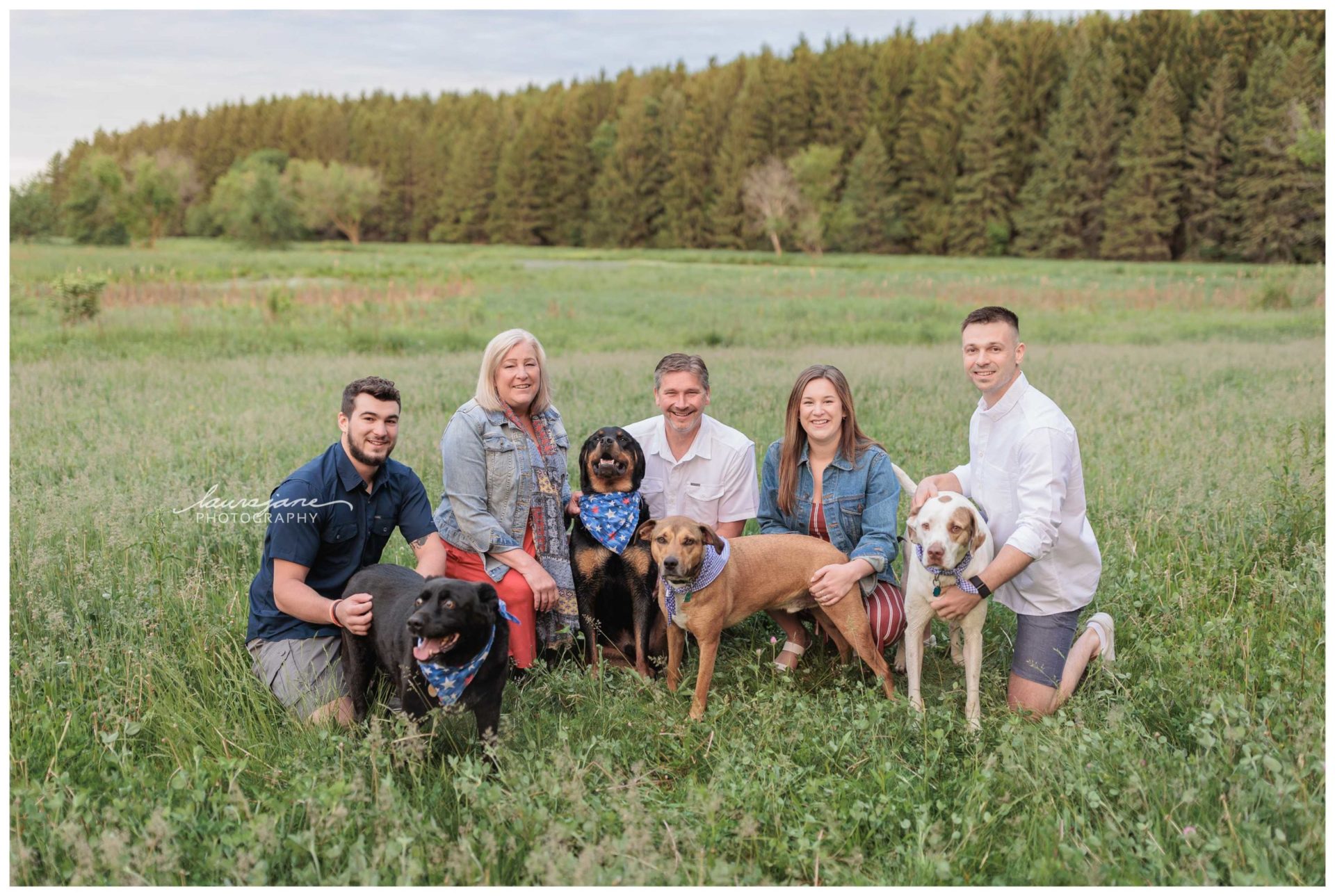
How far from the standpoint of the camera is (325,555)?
163 inches

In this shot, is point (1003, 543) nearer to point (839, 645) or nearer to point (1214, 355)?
point (839, 645)

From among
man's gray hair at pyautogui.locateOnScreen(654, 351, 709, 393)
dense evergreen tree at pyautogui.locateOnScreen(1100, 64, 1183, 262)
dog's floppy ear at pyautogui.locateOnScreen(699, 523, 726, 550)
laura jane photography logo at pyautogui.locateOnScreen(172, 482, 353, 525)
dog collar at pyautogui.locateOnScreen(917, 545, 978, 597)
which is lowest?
laura jane photography logo at pyautogui.locateOnScreen(172, 482, 353, 525)

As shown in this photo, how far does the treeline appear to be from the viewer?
5406 centimetres

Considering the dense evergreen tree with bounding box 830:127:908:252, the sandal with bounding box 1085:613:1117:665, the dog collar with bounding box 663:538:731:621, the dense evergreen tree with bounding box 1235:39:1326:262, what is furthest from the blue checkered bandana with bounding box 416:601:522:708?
the dense evergreen tree with bounding box 830:127:908:252

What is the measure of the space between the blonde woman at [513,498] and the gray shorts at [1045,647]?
7.52 ft

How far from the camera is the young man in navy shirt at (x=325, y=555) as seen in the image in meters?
3.89

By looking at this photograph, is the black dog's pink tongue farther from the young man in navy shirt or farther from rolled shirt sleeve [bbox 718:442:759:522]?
rolled shirt sleeve [bbox 718:442:759:522]

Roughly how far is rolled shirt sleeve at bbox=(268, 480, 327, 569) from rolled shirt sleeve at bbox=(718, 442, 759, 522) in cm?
214

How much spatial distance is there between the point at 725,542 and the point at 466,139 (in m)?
84.3

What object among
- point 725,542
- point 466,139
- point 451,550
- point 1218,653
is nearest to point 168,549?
point 451,550

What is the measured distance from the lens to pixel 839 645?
455 cm

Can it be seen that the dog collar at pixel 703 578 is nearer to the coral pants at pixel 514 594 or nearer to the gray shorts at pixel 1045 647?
the coral pants at pixel 514 594

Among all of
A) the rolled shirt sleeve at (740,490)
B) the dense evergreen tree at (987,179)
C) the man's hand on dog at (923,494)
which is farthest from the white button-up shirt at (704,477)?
the dense evergreen tree at (987,179)

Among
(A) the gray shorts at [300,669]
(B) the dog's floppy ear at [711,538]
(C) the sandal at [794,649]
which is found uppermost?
(B) the dog's floppy ear at [711,538]
